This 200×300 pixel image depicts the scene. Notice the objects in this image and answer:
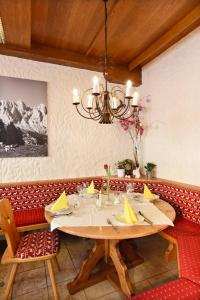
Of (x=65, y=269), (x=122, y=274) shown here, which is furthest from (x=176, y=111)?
(x=65, y=269)

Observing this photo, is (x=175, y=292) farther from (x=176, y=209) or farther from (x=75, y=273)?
(x=176, y=209)

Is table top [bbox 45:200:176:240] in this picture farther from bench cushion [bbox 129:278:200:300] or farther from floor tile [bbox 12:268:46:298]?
floor tile [bbox 12:268:46:298]

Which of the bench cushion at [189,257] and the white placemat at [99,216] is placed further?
the white placemat at [99,216]

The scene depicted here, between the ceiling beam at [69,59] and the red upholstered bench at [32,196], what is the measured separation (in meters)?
1.80

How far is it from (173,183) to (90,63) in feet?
7.14

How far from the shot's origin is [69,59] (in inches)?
112

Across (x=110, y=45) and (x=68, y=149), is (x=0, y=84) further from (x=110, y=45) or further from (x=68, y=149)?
(x=110, y=45)

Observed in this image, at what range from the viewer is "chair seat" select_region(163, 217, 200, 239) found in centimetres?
202

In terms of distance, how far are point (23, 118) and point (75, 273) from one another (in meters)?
2.07

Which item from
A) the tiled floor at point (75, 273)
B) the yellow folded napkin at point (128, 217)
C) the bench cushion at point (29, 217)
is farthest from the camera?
the bench cushion at point (29, 217)

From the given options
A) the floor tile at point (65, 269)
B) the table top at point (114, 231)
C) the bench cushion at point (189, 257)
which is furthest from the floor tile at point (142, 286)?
the table top at point (114, 231)

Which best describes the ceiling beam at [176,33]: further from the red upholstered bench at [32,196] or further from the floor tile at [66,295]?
the floor tile at [66,295]

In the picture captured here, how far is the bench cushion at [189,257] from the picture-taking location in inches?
54.0

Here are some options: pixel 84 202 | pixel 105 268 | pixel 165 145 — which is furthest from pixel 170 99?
pixel 105 268
